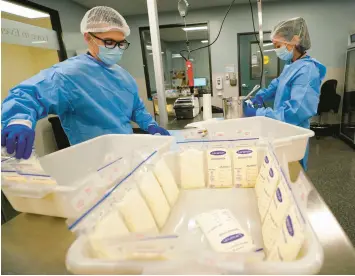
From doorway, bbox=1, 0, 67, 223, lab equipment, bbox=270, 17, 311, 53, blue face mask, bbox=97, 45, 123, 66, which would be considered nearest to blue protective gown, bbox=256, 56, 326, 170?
lab equipment, bbox=270, 17, 311, 53

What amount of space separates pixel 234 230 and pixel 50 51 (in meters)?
3.54

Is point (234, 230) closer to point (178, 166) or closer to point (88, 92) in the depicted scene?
point (178, 166)

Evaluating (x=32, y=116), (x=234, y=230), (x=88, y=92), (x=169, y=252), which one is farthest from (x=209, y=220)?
(x=88, y=92)

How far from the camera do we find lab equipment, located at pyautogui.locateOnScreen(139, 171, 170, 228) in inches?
24.9

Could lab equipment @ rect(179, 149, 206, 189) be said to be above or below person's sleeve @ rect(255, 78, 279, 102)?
below

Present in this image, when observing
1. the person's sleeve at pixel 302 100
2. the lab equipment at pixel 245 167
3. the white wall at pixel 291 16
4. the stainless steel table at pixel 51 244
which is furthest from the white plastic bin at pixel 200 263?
the white wall at pixel 291 16

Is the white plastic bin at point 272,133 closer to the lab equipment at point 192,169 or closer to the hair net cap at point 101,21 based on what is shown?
the lab equipment at point 192,169

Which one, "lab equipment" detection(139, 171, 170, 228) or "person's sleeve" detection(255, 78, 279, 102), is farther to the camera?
"person's sleeve" detection(255, 78, 279, 102)

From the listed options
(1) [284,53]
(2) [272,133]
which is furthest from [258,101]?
(2) [272,133]

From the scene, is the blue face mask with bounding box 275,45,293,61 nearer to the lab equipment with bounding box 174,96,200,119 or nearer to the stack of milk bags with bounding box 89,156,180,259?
the lab equipment with bounding box 174,96,200,119

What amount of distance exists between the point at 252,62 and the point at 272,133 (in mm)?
3612

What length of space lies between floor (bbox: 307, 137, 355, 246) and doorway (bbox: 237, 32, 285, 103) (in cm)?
126

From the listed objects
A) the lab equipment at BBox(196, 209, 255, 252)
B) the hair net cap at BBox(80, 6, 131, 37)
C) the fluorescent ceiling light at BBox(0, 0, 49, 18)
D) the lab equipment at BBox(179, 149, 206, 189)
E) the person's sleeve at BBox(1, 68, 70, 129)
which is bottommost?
the lab equipment at BBox(196, 209, 255, 252)

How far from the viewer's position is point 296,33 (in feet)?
5.00
